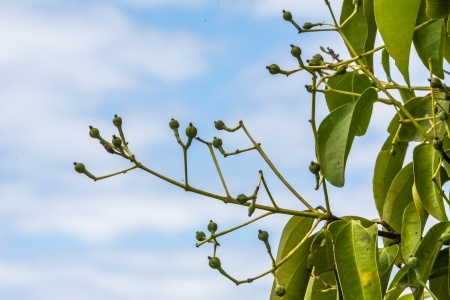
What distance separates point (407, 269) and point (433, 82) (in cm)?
35

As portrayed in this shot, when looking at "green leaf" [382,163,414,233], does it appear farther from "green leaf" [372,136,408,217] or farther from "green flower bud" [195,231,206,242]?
"green flower bud" [195,231,206,242]

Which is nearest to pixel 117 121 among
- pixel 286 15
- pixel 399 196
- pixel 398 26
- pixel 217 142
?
pixel 217 142

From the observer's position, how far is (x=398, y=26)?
1880 millimetres

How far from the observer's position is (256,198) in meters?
1.81

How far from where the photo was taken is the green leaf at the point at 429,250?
1.82 meters

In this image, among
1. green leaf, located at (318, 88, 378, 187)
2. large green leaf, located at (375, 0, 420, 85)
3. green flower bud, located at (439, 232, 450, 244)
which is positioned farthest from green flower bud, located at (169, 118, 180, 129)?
green flower bud, located at (439, 232, 450, 244)

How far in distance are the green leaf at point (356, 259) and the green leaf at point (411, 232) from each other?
73 mm

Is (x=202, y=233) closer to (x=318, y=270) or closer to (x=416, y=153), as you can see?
(x=318, y=270)

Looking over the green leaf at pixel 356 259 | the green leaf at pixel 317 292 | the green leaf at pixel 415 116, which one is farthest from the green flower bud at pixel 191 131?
the green leaf at pixel 415 116

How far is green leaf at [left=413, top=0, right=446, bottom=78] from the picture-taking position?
198cm

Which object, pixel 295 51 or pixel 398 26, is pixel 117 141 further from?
pixel 398 26

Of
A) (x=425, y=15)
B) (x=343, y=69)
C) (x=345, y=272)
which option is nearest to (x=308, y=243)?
(x=345, y=272)

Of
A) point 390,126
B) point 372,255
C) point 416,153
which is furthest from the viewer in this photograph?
point 390,126

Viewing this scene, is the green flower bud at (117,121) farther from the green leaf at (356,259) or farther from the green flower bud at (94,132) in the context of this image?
the green leaf at (356,259)
